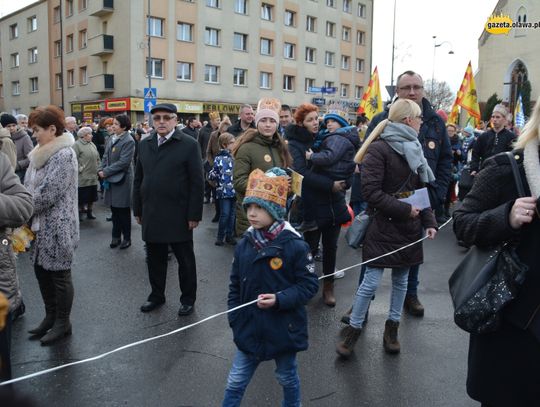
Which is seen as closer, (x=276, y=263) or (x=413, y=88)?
(x=276, y=263)

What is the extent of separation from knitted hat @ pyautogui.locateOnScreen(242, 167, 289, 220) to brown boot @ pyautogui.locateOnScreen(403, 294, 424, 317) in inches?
105

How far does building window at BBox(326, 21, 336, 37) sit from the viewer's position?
45.8 metres

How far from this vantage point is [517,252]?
2.18 metres

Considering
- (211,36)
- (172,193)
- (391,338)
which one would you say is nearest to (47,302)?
(172,193)

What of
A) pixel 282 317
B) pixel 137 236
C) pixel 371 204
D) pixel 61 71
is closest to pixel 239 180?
pixel 371 204

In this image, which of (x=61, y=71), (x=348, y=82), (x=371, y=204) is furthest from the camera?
(x=348, y=82)

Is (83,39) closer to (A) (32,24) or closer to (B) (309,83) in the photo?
(A) (32,24)

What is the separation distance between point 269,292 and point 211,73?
1445 inches

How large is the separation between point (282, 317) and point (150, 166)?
2.72 metres

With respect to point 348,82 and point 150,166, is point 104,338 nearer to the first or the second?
point 150,166

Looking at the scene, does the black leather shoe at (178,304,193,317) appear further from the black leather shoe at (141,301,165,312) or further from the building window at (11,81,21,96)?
the building window at (11,81,21,96)

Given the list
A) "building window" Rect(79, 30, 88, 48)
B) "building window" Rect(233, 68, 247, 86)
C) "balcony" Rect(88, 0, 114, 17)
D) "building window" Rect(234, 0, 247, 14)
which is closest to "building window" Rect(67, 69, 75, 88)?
"building window" Rect(79, 30, 88, 48)

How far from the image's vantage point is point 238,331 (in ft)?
9.86

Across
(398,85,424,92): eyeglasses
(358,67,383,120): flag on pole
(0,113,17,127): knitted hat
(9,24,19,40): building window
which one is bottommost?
(0,113,17,127): knitted hat
